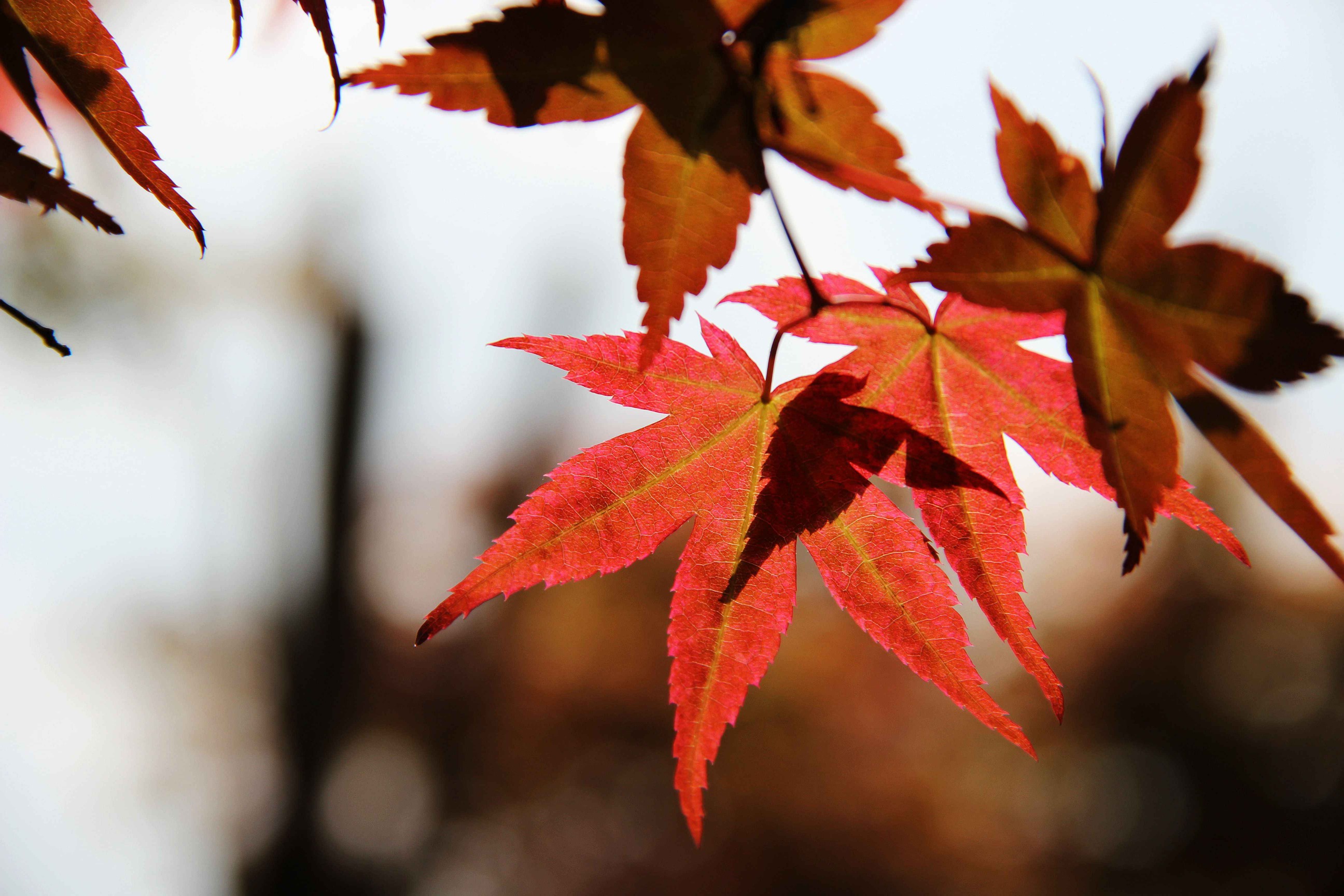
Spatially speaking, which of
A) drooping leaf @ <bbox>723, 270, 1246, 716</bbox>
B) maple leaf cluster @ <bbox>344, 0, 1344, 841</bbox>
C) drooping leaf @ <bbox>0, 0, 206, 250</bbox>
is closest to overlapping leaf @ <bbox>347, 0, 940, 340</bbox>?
maple leaf cluster @ <bbox>344, 0, 1344, 841</bbox>

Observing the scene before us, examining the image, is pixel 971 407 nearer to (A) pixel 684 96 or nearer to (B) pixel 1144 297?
(B) pixel 1144 297

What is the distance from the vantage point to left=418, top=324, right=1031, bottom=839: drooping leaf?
0.61 m

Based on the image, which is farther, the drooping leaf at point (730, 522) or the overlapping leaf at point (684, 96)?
the drooping leaf at point (730, 522)

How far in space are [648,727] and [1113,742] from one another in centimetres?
718

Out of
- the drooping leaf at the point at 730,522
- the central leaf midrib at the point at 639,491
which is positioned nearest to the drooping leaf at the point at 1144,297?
the drooping leaf at the point at 730,522

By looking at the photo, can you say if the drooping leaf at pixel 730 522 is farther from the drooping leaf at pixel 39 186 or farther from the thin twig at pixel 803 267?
the drooping leaf at pixel 39 186

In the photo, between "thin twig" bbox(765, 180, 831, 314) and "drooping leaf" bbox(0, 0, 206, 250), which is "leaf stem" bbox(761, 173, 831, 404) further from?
"drooping leaf" bbox(0, 0, 206, 250)

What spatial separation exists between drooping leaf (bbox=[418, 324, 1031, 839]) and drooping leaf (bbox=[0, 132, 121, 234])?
1.05 ft

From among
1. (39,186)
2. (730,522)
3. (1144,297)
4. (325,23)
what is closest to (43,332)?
(39,186)

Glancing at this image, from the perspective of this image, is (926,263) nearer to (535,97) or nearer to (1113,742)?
(535,97)

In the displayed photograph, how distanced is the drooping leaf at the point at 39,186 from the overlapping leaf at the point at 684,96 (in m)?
0.28

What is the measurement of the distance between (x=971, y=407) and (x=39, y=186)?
2.59 ft

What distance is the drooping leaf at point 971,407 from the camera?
59 centimetres

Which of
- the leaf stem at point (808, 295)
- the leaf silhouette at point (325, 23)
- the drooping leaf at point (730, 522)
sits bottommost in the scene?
the drooping leaf at point (730, 522)
